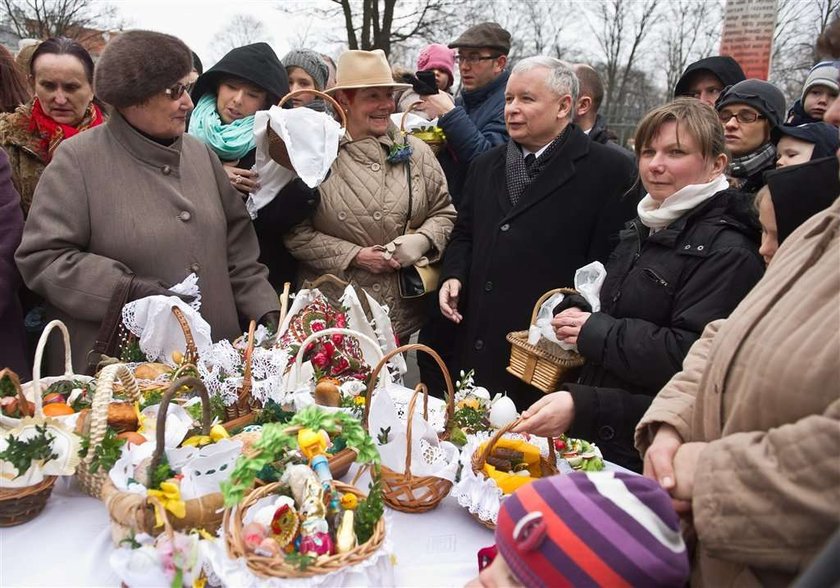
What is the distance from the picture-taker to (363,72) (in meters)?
2.99

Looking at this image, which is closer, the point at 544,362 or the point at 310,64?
the point at 544,362

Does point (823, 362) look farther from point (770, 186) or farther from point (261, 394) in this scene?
point (261, 394)

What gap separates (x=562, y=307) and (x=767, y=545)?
1516mm

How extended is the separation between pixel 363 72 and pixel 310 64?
3.85 ft

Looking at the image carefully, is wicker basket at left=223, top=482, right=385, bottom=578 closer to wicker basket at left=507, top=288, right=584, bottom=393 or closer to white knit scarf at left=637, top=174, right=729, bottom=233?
wicker basket at left=507, top=288, right=584, bottom=393

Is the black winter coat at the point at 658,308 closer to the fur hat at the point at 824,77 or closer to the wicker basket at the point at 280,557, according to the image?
the wicker basket at the point at 280,557

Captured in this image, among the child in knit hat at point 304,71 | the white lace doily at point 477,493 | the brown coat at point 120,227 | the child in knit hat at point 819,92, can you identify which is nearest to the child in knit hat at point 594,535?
the white lace doily at point 477,493

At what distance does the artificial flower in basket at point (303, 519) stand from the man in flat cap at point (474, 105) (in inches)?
101

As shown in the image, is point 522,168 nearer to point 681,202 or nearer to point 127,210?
point 681,202

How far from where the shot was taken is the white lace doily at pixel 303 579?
1.22 m

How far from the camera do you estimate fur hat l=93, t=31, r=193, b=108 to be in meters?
2.29

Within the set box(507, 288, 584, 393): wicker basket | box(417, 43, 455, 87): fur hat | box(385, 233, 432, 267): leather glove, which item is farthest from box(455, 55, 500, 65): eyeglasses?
box(507, 288, 584, 393): wicker basket

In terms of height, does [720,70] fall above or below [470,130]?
above

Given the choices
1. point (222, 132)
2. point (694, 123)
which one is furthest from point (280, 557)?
point (222, 132)
